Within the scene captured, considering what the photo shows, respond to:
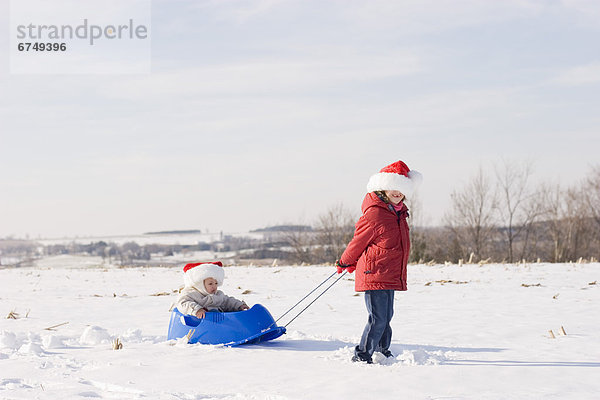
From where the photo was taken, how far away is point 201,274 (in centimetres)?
695

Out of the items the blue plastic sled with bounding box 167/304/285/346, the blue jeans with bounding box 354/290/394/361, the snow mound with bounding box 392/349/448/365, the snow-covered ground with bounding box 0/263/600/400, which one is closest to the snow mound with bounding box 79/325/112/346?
the snow-covered ground with bounding box 0/263/600/400

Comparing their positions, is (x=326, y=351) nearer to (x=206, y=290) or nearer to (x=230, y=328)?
(x=230, y=328)

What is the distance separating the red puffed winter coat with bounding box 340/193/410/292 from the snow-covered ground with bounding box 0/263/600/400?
651mm

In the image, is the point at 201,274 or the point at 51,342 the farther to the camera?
the point at 201,274

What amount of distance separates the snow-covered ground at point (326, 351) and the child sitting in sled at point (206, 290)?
1.79 ft

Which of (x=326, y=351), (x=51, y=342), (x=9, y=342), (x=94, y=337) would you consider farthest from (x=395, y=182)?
(x=9, y=342)

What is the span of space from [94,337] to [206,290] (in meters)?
1.19

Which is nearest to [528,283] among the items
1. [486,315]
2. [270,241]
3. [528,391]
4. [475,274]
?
[475,274]

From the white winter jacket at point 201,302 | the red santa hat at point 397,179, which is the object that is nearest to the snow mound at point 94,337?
the white winter jacket at point 201,302

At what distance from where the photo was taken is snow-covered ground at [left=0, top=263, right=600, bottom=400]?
4.68 metres

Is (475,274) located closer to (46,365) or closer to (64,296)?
(64,296)

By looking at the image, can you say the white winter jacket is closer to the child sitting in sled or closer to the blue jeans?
the child sitting in sled

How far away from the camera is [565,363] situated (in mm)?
5508

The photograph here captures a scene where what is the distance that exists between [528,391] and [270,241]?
4091 cm
